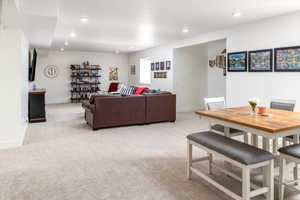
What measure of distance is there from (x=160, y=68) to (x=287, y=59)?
4.77 m

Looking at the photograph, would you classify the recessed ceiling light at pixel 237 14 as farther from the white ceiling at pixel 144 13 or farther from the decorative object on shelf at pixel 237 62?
the decorative object on shelf at pixel 237 62

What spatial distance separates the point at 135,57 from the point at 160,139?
280 inches

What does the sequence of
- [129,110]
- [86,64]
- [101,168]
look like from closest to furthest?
[101,168] → [129,110] → [86,64]

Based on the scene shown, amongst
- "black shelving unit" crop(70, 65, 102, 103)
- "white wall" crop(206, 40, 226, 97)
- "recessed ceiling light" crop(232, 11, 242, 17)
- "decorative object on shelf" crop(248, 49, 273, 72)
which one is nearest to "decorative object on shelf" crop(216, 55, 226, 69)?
"white wall" crop(206, 40, 226, 97)

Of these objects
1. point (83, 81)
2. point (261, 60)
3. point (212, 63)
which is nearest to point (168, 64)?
point (212, 63)

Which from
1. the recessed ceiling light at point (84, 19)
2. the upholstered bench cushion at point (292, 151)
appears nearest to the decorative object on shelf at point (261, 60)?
the upholstered bench cushion at point (292, 151)

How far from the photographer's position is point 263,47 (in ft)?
15.4

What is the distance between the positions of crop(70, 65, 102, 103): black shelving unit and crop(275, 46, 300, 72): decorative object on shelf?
8288 mm

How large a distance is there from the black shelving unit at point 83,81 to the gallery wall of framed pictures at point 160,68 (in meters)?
3.36

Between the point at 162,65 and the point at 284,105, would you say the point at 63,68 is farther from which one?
the point at 284,105

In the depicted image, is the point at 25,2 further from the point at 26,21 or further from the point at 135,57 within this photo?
the point at 135,57

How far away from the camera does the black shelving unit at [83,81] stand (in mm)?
10617

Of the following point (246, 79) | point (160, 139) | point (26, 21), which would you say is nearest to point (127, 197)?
point (160, 139)

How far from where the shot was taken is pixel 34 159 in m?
3.32
